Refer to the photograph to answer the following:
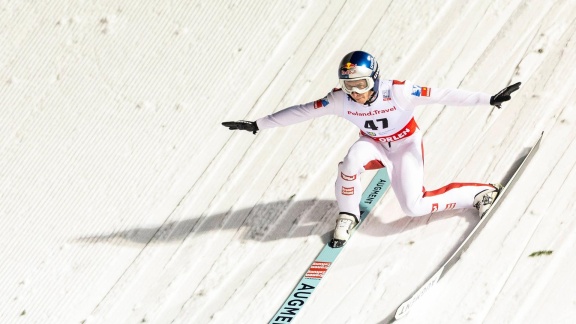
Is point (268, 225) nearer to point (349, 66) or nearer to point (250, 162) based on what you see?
point (250, 162)

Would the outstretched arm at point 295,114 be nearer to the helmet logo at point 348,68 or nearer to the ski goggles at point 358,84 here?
the ski goggles at point 358,84

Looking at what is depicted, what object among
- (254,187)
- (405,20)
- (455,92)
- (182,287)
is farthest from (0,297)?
(405,20)

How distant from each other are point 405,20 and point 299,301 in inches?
141

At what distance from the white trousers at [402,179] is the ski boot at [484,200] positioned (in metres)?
0.04

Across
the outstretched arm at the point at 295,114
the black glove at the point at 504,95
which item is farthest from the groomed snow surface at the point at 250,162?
the black glove at the point at 504,95

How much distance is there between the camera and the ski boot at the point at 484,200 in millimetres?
7047

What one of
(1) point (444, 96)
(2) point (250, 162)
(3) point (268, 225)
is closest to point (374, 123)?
(1) point (444, 96)

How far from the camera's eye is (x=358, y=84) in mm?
6414

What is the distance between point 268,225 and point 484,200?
1831mm

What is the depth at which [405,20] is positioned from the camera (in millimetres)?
9148

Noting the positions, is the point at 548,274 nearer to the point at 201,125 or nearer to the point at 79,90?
the point at 201,125

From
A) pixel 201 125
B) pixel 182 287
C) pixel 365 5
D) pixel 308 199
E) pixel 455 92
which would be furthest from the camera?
pixel 365 5

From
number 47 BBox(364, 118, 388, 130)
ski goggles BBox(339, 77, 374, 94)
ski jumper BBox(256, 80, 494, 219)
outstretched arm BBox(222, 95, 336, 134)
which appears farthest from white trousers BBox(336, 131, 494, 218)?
ski goggles BBox(339, 77, 374, 94)

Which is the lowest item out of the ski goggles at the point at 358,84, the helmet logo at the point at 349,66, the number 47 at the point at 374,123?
the number 47 at the point at 374,123
